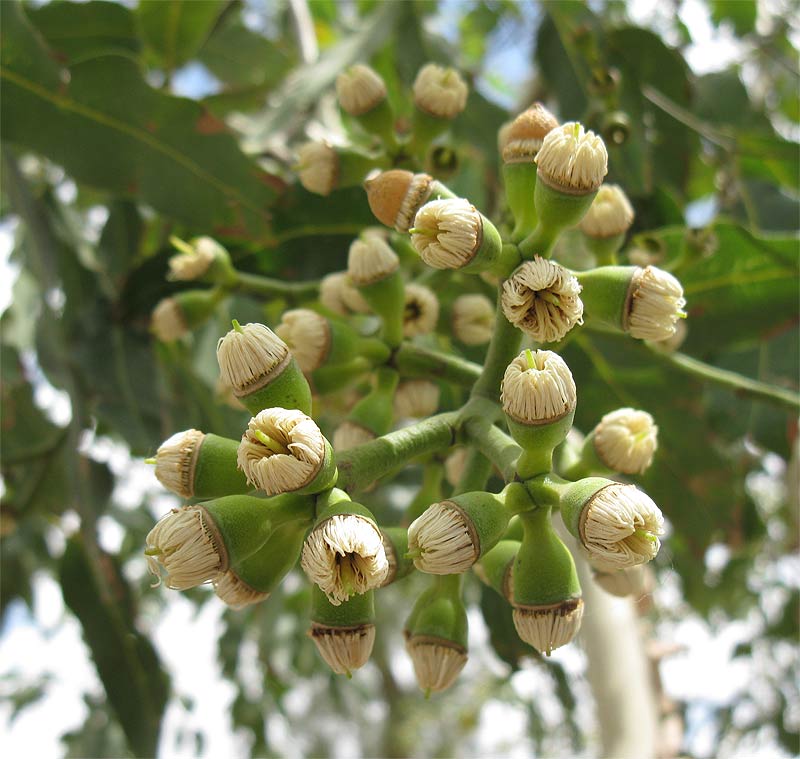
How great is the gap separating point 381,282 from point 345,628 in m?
0.45

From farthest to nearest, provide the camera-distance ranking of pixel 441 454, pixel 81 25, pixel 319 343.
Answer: pixel 81 25
pixel 441 454
pixel 319 343

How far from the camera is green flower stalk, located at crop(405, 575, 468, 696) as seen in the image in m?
0.87

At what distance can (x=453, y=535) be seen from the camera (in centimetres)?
73

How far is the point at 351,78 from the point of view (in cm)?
130

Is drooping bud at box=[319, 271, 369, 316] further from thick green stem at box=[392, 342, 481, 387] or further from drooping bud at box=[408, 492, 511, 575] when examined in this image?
drooping bud at box=[408, 492, 511, 575]

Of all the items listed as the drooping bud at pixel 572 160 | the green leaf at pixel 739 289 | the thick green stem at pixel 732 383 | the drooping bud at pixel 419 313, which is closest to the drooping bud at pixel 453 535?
the drooping bud at pixel 572 160

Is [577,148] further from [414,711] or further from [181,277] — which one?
[414,711]

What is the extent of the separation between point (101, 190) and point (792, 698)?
13.9 ft

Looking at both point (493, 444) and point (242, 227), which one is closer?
point (493, 444)

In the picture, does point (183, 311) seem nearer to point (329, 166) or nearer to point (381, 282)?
point (329, 166)

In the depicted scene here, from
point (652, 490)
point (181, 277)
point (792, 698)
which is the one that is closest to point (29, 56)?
point (181, 277)

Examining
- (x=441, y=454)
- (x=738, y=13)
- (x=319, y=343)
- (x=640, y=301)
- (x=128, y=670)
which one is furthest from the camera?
(x=738, y=13)

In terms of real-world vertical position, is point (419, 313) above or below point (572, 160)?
below

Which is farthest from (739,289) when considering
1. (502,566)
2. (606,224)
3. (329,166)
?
(502,566)
